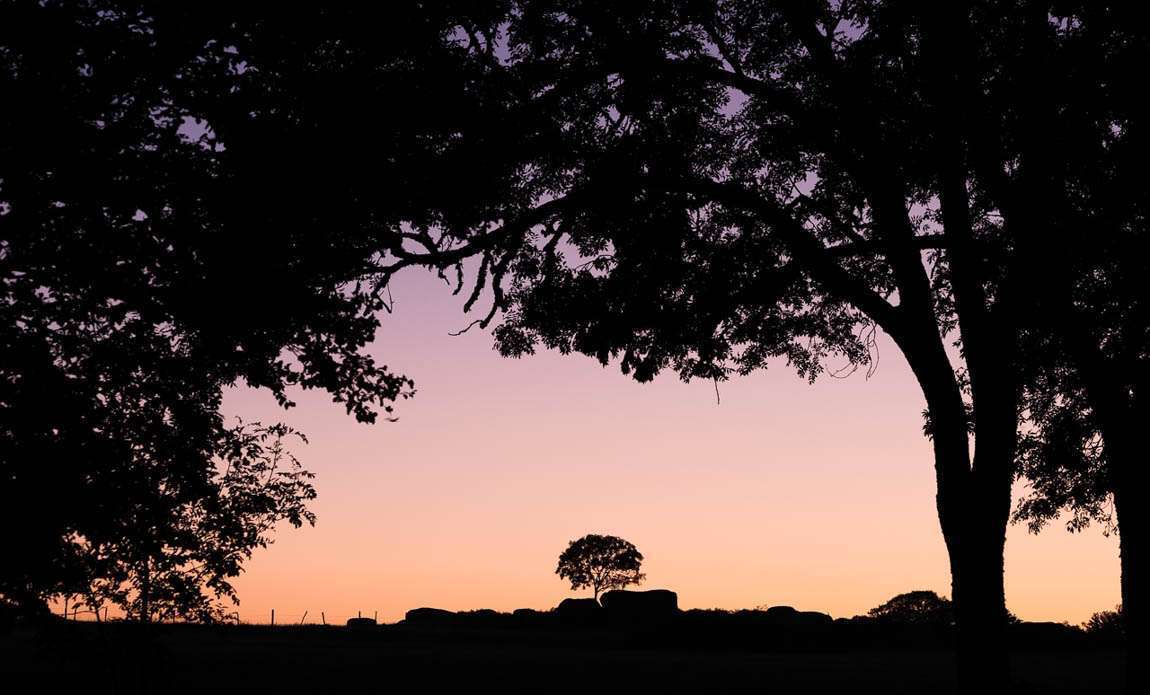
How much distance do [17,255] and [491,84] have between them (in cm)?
701

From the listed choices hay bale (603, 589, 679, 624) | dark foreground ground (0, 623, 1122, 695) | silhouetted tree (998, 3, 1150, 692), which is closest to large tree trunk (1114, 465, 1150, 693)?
silhouetted tree (998, 3, 1150, 692)

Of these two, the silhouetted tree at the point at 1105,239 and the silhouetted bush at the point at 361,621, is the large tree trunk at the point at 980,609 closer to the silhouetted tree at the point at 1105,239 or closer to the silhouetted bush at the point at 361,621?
the silhouetted tree at the point at 1105,239

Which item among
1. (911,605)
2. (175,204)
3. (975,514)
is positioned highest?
(175,204)

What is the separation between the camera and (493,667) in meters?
30.6

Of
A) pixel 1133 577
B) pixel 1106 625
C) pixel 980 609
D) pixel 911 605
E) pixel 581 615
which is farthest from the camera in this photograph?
pixel 911 605

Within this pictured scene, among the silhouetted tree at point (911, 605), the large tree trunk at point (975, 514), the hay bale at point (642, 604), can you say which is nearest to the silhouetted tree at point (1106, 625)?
the hay bale at point (642, 604)

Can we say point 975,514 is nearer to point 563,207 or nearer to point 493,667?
point 563,207

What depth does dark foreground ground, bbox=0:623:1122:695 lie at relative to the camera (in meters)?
18.3

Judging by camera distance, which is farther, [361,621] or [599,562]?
[599,562]

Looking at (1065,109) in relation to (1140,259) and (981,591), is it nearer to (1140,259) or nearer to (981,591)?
(1140,259)

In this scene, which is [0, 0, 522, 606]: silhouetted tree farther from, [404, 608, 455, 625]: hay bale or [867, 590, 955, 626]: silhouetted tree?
[867, 590, 955, 626]: silhouetted tree

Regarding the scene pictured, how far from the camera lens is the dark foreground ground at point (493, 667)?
1828 centimetres

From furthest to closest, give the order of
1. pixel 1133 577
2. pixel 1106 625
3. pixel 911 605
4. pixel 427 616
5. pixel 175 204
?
1. pixel 911 605
2. pixel 427 616
3. pixel 1106 625
4. pixel 1133 577
5. pixel 175 204

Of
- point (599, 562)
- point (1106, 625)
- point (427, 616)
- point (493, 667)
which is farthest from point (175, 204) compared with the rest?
point (599, 562)
